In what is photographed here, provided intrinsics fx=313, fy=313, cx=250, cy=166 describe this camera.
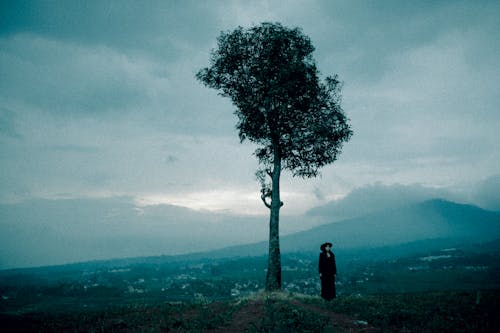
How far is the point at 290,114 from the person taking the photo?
1959 centimetres

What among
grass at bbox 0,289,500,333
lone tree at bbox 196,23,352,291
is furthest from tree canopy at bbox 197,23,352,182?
grass at bbox 0,289,500,333

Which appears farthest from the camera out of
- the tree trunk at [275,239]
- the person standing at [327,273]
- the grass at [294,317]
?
the tree trunk at [275,239]

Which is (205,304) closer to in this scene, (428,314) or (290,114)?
Result: (428,314)

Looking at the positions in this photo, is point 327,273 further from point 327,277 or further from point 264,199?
point 264,199

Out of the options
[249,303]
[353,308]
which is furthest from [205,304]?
[353,308]

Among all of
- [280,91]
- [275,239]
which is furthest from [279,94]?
[275,239]

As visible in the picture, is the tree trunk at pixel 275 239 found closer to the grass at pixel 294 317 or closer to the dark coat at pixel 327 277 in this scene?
the grass at pixel 294 317

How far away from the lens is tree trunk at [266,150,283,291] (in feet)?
57.4

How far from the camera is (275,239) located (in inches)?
707

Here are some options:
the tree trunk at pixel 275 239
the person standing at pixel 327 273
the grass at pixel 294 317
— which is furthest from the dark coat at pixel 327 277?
the tree trunk at pixel 275 239

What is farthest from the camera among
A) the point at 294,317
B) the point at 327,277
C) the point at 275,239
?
the point at 275,239

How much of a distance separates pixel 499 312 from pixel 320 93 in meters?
13.7

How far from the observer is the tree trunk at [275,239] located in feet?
57.4

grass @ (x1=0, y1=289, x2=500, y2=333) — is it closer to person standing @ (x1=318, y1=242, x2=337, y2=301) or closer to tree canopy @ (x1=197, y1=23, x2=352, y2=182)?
person standing @ (x1=318, y1=242, x2=337, y2=301)
